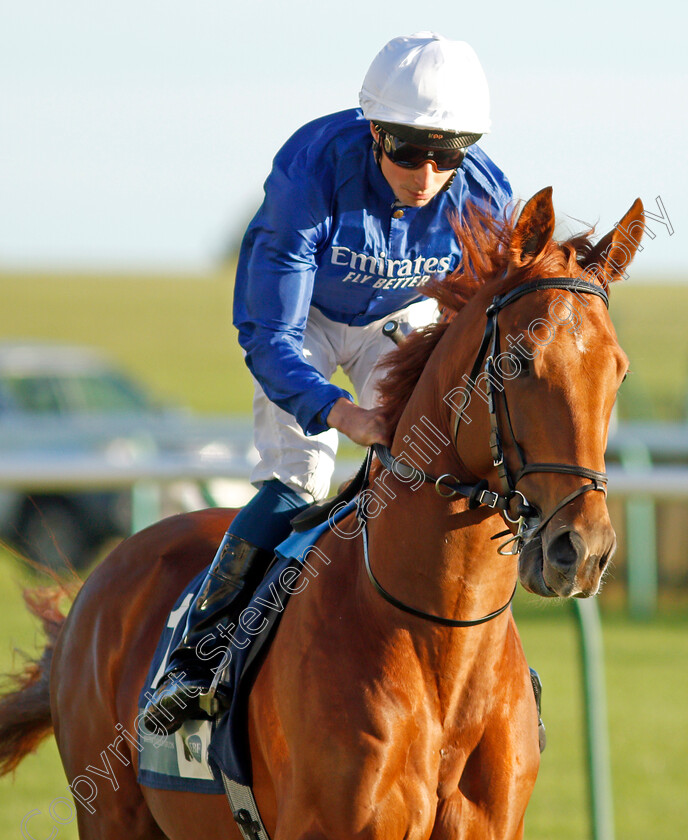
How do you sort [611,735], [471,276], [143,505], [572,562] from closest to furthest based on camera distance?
[572,562]
[471,276]
[143,505]
[611,735]

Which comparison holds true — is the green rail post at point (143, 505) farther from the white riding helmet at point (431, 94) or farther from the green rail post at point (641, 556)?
the green rail post at point (641, 556)

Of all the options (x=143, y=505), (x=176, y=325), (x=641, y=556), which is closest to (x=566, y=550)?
(x=143, y=505)

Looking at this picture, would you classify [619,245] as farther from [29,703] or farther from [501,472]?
[29,703]

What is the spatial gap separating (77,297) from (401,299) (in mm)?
51048

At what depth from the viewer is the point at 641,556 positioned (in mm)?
9266

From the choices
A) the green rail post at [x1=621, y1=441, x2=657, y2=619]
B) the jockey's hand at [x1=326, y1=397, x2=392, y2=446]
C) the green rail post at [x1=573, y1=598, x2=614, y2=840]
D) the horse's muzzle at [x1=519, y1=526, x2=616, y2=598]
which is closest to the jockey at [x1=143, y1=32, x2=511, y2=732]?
the jockey's hand at [x1=326, y1=397, x2=392, y2=446]

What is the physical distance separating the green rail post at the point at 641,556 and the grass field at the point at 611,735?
186 millimetres

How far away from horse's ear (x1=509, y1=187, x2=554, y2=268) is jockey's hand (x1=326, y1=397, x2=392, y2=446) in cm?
50

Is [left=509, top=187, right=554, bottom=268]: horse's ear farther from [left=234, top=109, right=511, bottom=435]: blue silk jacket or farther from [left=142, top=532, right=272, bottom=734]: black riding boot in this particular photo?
[left=142, top=532, right=272, bottom=734]: black riding boot

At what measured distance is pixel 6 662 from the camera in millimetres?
7547

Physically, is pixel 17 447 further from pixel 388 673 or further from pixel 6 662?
pixel 388 673

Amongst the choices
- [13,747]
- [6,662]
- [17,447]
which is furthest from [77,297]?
[13,747]

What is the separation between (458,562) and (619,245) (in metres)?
0.78

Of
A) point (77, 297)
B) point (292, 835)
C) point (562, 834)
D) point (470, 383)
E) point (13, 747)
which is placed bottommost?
point (77, 297)
